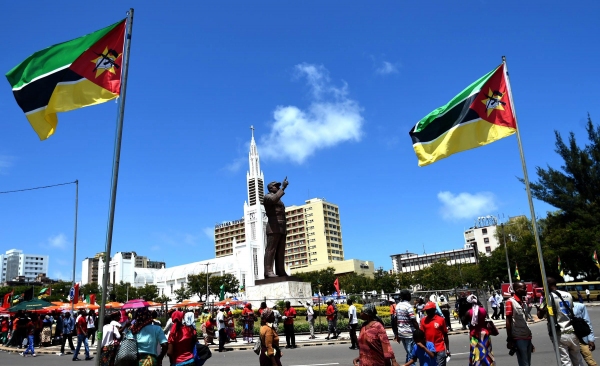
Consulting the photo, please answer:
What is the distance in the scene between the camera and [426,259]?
154 m

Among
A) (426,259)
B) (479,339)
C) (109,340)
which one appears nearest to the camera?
(479,339)

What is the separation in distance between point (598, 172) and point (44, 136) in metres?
51.4

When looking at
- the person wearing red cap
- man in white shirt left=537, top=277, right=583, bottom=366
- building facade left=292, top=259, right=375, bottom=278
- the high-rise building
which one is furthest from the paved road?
the high-rise building

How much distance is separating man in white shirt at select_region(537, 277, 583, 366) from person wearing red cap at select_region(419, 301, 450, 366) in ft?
5.30

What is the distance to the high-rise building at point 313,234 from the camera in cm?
14275

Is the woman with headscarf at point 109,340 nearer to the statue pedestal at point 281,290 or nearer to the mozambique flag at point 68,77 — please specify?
the mozambique flag at point 68,77

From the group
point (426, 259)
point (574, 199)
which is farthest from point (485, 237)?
point (574, 199)

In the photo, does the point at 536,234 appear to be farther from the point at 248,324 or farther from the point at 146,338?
the point at 248,324

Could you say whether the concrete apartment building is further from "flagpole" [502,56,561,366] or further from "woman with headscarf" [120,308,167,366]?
"flagpole" [502,56,561,366]

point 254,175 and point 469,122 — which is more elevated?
point 254,175

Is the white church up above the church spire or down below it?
below

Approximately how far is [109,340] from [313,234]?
135791mm

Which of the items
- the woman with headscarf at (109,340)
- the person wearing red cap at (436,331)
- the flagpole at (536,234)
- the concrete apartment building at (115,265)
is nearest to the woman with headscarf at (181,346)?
the woman with headscarf at (109,340)

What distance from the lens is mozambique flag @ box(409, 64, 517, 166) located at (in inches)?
366
